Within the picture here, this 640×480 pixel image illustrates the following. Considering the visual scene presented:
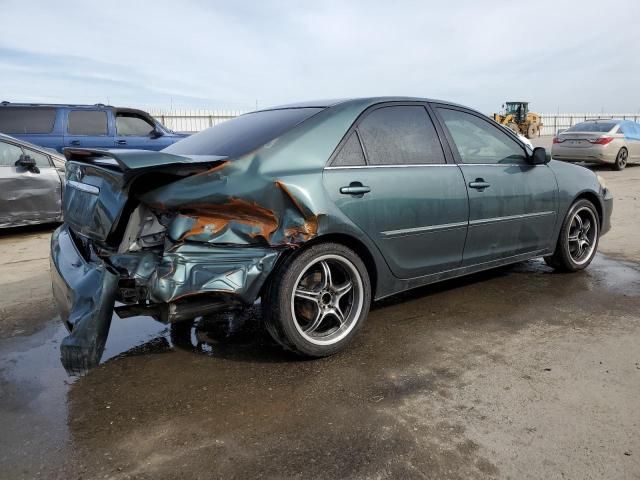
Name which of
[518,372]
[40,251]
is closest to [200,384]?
[518,372]

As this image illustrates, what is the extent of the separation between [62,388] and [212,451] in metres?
1.14

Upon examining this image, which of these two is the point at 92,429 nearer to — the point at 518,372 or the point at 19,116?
the point at 518,372

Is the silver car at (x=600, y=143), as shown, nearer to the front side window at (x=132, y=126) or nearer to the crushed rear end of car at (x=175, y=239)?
the front side window at (x=132, y=126)

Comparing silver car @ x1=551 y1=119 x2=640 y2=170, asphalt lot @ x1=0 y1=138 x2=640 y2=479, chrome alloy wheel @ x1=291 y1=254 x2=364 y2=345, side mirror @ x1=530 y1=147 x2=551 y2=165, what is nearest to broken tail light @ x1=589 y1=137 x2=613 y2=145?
silver car @ x1=551 y1=119 x2=640 y2=170

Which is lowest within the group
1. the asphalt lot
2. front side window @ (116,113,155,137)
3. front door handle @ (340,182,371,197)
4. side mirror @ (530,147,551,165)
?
the asphalt lot

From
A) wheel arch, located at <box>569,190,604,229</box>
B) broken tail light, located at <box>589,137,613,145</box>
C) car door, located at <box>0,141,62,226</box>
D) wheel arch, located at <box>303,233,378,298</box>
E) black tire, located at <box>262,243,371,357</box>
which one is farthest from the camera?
broken tail light, located at <box>589,137,613,145</box>

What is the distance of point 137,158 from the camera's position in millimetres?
2779

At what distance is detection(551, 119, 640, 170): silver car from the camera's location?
14398 millimetres

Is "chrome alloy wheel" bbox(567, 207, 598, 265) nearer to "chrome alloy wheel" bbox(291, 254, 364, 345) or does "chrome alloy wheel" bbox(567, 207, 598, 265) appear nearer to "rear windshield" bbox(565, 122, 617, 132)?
"chrome alloy wheel" bbox(291, 254, 364, 345)

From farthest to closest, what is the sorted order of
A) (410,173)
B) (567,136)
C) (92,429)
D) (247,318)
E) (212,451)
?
(567,136) < (247,318) < (410,173) < (92,429) < (212,451)

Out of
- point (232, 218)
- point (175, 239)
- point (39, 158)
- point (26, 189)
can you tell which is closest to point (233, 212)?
point (232, 218)

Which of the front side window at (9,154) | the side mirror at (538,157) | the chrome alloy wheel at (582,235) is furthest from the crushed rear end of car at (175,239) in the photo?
the front side window at (9,154)

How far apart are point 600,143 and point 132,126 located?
11784mm

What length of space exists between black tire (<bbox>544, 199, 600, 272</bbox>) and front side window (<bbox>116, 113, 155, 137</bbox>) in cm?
841
